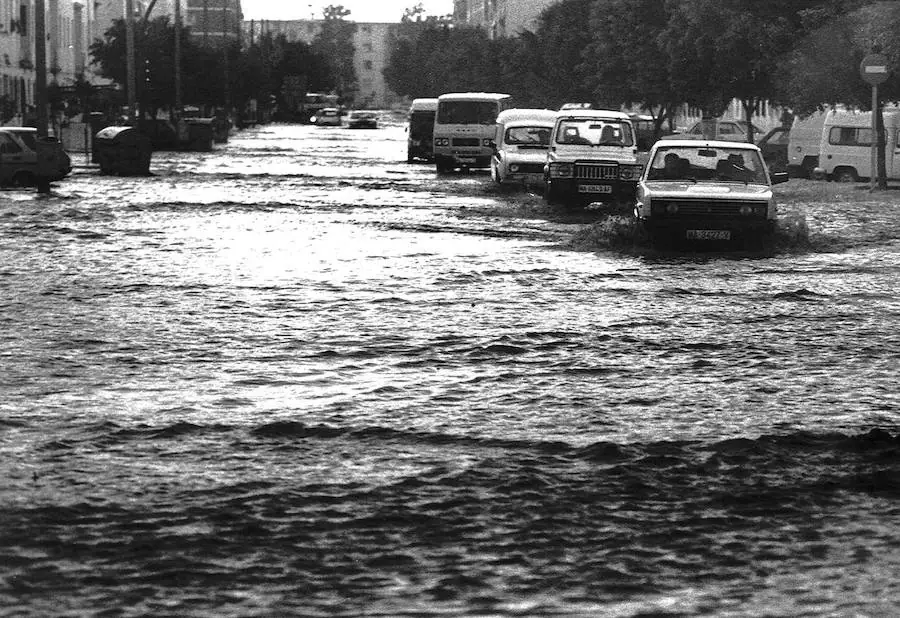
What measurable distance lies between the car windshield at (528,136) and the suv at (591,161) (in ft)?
16.9

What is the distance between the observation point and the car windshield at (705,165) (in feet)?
73.6

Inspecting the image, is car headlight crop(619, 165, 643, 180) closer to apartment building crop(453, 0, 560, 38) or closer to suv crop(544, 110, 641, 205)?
suv crop(544, 110, 641, 205)

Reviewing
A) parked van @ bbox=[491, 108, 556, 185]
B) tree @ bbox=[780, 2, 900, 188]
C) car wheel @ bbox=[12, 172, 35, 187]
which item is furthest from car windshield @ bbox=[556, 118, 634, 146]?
car wheel @ bbox=[12, 172, 35, 187]

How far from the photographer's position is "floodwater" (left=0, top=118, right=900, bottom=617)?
252 inches

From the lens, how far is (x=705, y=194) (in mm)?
21516

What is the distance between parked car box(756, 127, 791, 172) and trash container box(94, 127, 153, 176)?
49.5 feet

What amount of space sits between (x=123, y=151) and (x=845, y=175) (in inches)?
654

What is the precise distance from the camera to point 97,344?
13258 mm

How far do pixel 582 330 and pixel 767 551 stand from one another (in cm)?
743

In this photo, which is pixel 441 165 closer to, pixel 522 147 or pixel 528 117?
pixel 528 117

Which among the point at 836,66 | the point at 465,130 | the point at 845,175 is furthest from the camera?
the point at 465,130

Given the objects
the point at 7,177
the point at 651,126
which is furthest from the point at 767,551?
the point at 651,126

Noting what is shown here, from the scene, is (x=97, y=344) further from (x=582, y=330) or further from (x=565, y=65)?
(x=565, y=65)

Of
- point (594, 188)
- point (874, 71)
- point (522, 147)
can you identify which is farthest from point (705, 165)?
point (522, 147)
